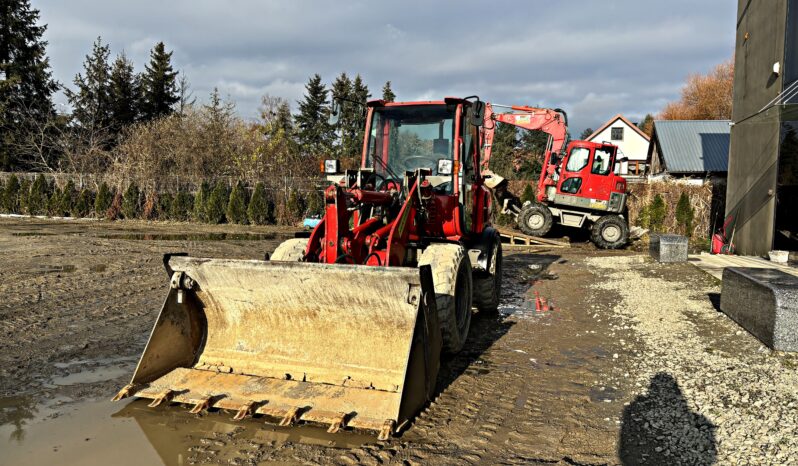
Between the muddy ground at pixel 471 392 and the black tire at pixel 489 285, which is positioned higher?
the black tire at pixel 489 285

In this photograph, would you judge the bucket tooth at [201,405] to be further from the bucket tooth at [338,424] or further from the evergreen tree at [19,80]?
the evergreen tree at [19,80]

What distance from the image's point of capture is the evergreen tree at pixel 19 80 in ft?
107

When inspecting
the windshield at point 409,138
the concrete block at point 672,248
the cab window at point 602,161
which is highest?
the cab window at point 602,161

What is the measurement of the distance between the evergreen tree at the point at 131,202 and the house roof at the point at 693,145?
939 inches

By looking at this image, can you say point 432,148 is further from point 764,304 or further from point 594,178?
point 594,178

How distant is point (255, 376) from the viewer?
4.31 meters

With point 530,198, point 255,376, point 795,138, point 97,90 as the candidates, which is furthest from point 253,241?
point 97,90

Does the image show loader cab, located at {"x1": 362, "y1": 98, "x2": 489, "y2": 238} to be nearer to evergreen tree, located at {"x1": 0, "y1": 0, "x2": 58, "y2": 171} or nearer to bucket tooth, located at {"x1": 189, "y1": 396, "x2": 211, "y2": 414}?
bucket tooth, located at {"x1": 189, "y1": 396, "x2": 211, "y2": 414}

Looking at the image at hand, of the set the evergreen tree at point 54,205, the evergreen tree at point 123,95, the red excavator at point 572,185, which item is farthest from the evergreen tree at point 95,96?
the red excavator at point 572,185

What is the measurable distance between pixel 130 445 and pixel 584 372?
365 cm

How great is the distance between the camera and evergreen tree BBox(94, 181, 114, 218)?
75.8 ft

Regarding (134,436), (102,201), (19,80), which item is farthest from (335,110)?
(19,80)

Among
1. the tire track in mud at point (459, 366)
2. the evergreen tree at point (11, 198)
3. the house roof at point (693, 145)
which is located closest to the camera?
the tire track in mud at point (459, 366)

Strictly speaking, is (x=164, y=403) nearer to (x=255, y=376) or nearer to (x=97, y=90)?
(x=255, y=376)
